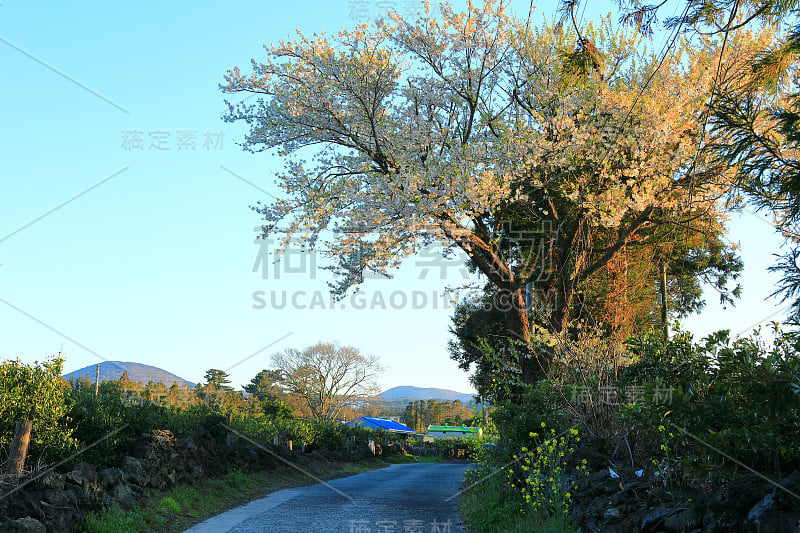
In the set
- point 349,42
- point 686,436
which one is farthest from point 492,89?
point 686,436

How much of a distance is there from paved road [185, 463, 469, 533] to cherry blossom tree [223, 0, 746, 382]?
3913 mm

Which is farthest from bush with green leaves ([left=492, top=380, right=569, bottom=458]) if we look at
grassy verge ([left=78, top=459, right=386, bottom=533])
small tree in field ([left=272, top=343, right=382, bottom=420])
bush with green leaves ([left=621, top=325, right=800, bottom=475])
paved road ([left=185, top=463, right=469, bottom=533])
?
small tree in field ([left=272, top=343, right=382, bottom=420])

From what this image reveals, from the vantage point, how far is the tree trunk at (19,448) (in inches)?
292

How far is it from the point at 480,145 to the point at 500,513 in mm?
6904

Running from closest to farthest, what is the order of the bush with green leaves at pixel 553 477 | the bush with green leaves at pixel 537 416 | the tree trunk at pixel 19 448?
the bush with green leaves at pixel 553 477 → the tree trunk at pixel 19 448 → the bush with green leaves at pixel 537 416

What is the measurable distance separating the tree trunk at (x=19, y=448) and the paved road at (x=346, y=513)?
8.21 feet

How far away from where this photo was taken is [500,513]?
766cm

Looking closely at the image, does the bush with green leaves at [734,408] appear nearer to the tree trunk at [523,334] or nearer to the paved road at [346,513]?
the paved road at [346,513]

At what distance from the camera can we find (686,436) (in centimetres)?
481

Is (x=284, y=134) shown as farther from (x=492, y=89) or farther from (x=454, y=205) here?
(x=492, y=89)

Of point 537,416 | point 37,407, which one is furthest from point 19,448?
point 537,416

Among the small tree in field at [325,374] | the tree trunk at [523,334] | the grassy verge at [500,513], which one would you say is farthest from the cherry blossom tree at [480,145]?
the small tree in field at [325,374]

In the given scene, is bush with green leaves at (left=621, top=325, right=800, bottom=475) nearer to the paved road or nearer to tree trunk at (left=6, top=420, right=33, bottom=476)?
the paved road

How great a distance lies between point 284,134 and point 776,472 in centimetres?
1093
